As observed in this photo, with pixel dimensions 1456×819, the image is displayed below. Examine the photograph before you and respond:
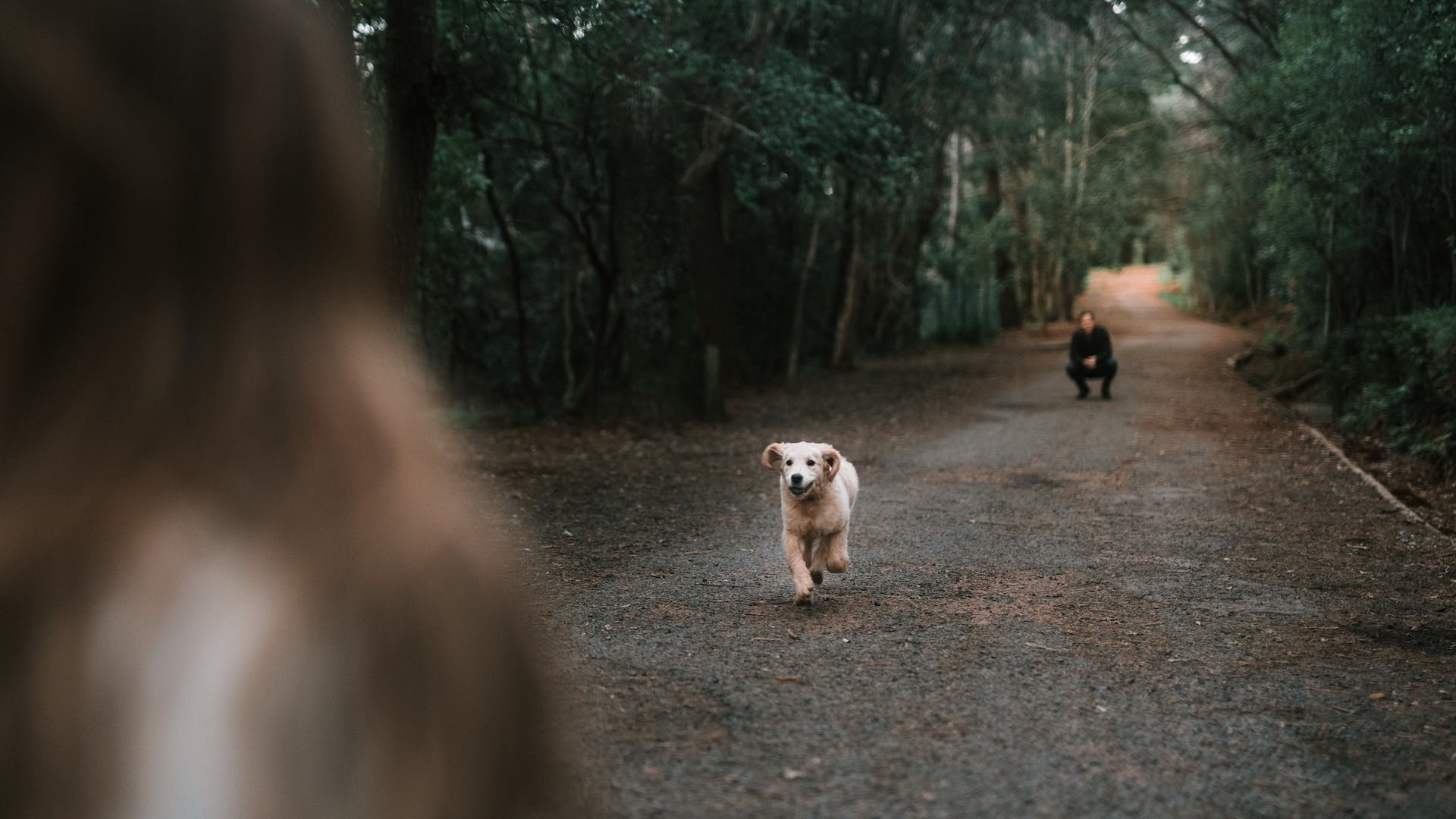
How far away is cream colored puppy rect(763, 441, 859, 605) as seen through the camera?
20.9 feet

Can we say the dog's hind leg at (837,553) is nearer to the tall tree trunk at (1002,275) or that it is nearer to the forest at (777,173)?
the forest at (777,173)

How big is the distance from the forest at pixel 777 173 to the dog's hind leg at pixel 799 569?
371cm

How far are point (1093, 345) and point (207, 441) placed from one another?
2047 centimetres

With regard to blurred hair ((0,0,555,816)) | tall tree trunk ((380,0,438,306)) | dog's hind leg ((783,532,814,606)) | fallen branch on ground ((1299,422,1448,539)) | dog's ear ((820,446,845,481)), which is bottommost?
fallen branch on ground ((1299,422,1448,539))

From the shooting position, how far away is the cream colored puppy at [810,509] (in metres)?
6.37

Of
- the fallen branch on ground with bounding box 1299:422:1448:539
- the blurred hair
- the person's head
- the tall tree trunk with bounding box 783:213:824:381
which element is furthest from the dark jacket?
the person's head

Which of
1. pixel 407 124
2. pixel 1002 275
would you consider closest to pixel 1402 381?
pixel 407 124

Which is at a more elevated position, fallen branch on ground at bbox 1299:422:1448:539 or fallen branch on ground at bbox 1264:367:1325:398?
fallen branch on ground at bbox 1264:367:1325:398

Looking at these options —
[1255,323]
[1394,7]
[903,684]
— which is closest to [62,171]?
[903,684]

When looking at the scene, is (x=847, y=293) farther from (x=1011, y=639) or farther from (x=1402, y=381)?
(x=1011, y=639)

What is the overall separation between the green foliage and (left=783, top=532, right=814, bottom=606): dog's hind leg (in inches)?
343

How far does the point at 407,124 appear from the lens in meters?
10.0

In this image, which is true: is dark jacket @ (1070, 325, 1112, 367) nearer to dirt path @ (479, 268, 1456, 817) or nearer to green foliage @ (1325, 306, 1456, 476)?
green foliage @ (1325, 306, 1456, 476)

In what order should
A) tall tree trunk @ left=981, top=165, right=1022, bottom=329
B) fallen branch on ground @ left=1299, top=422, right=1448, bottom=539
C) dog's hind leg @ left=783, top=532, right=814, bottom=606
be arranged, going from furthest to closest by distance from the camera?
tall tree trunk @ left=981, top=165, right=1022, bottom=329
fallen branch on ground @ left=1299, top=422, right=1448, bottom=539
dog's hind leg @ left=783, top=532, right=814, bottom=606
